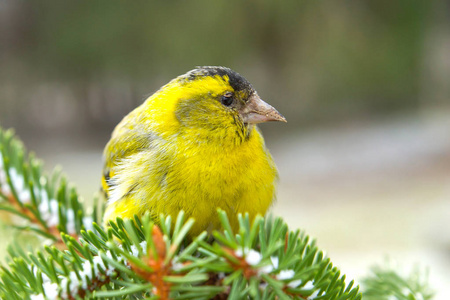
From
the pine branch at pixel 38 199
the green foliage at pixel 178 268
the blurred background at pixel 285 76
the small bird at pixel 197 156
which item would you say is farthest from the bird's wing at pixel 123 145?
the blurred background at pixel 285 76

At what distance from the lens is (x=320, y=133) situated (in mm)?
5383

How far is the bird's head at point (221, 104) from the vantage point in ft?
3.08

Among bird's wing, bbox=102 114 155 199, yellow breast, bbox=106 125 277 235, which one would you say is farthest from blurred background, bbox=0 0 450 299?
yellow breast, bbox=106 125 277 235

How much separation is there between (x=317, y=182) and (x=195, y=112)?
3997 millimetres

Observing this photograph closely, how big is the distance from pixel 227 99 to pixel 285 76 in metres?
4.35

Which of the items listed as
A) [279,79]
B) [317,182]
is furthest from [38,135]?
[317,182]

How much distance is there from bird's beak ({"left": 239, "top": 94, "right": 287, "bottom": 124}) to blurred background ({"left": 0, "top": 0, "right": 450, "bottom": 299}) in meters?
3.43

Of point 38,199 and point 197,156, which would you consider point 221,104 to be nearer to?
point 197,156

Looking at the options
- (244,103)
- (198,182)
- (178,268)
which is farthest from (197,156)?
(178,268)

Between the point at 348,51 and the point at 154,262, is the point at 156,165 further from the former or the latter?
the point at 348,51

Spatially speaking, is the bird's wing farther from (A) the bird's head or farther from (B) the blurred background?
(B) the blurred background

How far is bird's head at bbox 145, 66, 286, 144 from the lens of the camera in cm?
94

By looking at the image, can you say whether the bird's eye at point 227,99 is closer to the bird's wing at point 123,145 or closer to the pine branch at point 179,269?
the bird's wing at point 123,145

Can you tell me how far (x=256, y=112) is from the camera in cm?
96
